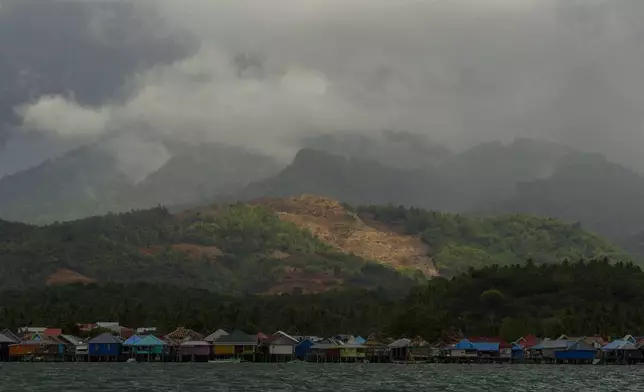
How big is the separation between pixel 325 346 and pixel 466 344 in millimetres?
26818

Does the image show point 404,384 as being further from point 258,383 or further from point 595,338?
point 595,338

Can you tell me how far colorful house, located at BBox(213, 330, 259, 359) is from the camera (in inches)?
7333

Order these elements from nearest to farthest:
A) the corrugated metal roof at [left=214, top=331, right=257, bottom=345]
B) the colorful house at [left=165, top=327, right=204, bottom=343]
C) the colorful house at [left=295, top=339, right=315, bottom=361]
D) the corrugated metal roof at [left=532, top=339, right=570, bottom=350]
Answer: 1. the corrugated metal roof at [left=532, top=339, right=570, bottom=350]
2. the corrugated metal roof at [left=214, top=331, right=257, bottom=345]
3. the colorful house at [left=295, top=339, right=315, bottom=361]
4. the colorful house at [left=165, top=327, right=204, bottom=343]

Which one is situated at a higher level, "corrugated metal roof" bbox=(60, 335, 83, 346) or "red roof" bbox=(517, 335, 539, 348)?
"corrugated metal roof" bbox=(60, 335, 83, 346)

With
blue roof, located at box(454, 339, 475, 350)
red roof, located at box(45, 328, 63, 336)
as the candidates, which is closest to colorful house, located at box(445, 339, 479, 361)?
blue roof, located at box(454, 339, 475, 350)

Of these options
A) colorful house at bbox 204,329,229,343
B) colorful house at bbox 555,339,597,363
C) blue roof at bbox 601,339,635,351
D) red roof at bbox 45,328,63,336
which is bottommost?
colorful house at bbox 555,339,597,363

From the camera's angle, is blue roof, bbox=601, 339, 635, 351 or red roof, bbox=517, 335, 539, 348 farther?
red roof, bbox=517, 335, 539, 348

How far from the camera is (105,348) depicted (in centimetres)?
18362

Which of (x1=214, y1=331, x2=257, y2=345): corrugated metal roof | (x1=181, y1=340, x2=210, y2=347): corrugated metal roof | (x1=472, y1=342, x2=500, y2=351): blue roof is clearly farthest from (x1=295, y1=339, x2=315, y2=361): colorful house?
(x1=472, y1=342, x2=500, y2=351): blue roof

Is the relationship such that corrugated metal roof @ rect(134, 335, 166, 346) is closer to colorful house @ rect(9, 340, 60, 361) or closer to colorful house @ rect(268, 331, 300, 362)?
colorful house @ rect(9, 340, 60, 361)

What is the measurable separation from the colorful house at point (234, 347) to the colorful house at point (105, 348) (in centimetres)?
1848

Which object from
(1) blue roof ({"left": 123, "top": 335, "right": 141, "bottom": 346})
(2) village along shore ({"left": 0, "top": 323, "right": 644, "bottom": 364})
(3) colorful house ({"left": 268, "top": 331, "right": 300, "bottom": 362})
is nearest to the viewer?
(2) village along shore ({"left": 0, "top": 323, "right": 644, "bottom": 364})

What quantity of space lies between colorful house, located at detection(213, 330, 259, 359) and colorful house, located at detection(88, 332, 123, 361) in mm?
18477

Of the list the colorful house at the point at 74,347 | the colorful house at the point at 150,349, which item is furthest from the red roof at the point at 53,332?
the colorful house at the point at 150,349
